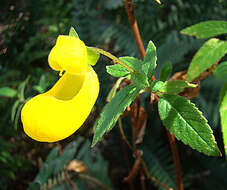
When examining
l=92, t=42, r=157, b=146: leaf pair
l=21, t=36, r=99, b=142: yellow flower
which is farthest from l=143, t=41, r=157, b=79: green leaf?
l=21, t=36, r=99, b=142: yellow flower

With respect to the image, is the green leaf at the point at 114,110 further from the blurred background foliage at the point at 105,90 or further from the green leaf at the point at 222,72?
the blurred background foliage at the point at 105,90

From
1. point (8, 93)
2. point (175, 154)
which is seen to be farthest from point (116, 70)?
point (8, 93)

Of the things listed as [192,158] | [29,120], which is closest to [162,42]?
[192,158]

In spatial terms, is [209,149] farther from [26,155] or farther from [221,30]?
[26,155]

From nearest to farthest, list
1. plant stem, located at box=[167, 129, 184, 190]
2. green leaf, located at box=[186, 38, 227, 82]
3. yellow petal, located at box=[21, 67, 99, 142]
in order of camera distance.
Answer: yellow petal, located at box=[21, 67, 99, 142] → green leaf, located at box=[186, 38, 227, 82] → plant stem, located at box=[167, 129, 184, 190]

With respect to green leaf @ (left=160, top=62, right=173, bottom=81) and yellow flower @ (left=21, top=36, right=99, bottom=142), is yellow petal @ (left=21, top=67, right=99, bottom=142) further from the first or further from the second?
green leaf @ (left=160, top=62, right=173, bottom=81)

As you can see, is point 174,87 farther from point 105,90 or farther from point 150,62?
point 105,90
